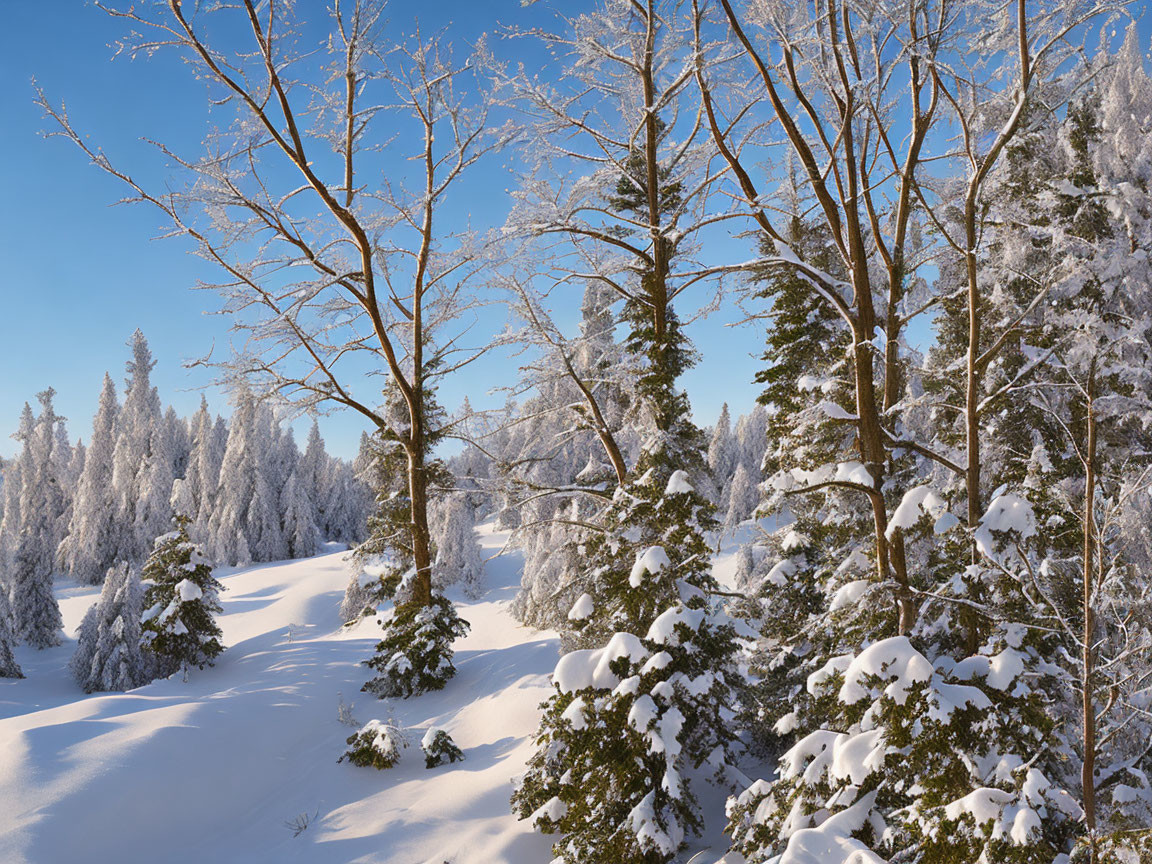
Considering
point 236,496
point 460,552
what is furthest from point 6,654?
point 236,496

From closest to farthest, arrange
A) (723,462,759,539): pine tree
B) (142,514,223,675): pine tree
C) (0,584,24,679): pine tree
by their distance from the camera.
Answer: (142,514,223,675): pine tree, (0,584,24,679): pine tree, (723,462,759,539): pine tree

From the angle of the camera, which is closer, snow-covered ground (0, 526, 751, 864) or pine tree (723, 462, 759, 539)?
snow-covered ground (0, 526, 751, 864)

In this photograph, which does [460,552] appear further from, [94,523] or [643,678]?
[643,678]

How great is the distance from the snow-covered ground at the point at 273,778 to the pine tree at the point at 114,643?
30.3 feet

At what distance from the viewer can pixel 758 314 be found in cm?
698

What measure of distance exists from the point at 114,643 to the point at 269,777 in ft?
46.1

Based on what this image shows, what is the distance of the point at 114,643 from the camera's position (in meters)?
17.3

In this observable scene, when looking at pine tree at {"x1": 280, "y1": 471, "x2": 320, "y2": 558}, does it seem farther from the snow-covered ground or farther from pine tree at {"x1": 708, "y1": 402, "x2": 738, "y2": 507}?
the snow-covered ground

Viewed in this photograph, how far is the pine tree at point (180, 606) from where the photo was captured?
12.1 meters

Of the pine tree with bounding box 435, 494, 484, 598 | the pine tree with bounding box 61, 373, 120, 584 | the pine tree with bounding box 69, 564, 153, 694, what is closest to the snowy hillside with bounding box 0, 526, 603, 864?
the pine tree with bounding box 69, 564, 153, 694

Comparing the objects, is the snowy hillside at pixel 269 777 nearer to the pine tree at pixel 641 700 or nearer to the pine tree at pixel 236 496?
the pine tree at pixel 641 700

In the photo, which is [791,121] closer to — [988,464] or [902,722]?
[902,722]

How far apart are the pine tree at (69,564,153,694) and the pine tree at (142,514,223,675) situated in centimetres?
511

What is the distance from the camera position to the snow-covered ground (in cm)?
540
